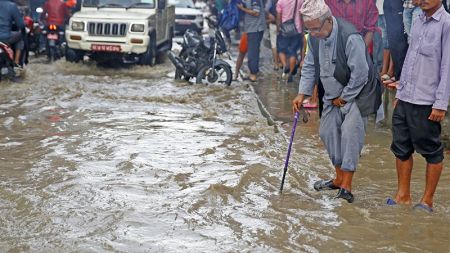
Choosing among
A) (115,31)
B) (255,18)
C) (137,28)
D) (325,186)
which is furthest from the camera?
(115,31)

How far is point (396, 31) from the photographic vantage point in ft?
31.1

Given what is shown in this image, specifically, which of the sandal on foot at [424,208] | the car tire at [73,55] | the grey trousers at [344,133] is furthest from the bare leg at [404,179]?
the car tire at [73,55]

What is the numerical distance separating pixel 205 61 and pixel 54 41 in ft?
16.1

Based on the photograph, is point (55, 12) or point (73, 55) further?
point (55, 12)

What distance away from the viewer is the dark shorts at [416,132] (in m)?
5.71

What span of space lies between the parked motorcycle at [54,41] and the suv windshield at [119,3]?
981 millimetres

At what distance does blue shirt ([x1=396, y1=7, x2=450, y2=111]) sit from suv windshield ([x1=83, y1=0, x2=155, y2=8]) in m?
11.5

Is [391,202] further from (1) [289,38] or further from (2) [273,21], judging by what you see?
(2) [273,21]

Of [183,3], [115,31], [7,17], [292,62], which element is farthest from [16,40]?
[183,3]

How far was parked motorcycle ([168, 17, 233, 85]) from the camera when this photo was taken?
13.6 m

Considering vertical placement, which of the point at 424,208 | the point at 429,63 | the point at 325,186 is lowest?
the point at 325,186

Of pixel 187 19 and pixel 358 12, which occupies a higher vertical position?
pixel 358 12

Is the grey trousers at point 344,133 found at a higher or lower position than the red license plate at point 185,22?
higher

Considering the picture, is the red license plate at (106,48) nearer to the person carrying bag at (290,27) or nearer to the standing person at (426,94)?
the person carrying bag at (290,27)
